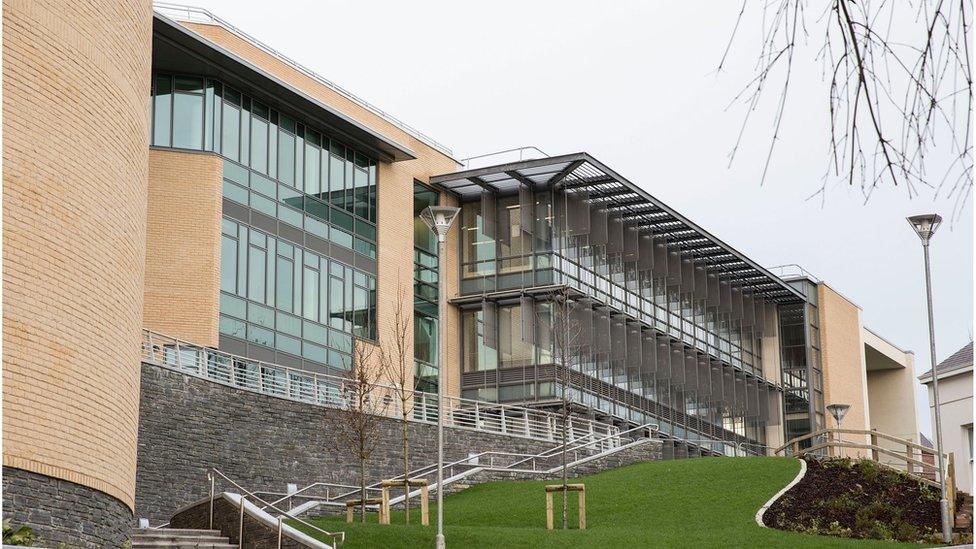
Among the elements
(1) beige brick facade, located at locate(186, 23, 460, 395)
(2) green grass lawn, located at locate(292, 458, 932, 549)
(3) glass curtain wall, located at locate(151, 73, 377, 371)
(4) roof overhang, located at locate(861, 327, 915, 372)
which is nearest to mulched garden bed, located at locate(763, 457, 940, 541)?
(2) green grass lawn, located at locate(292, 458, 932, 549)

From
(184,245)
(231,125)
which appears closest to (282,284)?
(184,245)

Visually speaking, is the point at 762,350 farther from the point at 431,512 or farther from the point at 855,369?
the point at 431,512

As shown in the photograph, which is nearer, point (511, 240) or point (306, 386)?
point (306, 386)

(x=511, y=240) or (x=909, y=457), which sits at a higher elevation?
(x=511, y=240)

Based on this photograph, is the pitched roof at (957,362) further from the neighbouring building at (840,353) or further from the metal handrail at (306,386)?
the neighbouring building at (840,353)

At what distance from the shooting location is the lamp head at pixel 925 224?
24156 millimetres

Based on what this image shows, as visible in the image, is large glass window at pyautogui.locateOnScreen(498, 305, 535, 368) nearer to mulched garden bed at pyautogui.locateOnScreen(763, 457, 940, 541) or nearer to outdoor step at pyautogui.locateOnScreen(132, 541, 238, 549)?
mulched garden bed at pyautogui.locateOnScreen(763, 457, 940, 541)

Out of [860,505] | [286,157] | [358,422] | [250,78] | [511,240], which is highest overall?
[250,78]

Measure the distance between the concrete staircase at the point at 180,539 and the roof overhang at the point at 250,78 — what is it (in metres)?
16.0

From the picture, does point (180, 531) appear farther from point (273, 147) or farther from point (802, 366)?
point (802, 366)

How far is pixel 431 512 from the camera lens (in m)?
29.2

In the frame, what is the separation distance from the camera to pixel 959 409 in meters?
41.3

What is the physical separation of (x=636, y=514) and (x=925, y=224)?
849cm

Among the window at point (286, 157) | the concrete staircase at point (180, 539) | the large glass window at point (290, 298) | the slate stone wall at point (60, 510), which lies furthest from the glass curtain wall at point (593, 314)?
the slate stone wall at point (60, 510)
